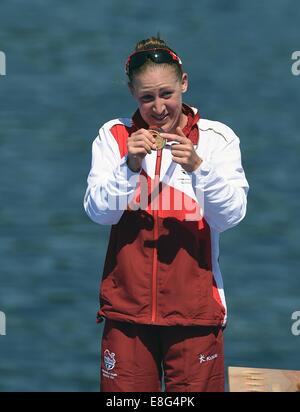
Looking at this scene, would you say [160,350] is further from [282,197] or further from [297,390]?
[282,197]

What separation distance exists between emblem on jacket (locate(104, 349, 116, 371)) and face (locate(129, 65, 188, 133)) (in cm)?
103

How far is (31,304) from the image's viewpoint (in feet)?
44.7

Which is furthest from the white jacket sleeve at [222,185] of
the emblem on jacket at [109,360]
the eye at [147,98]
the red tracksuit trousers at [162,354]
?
the emblem on jacket at [109,360]

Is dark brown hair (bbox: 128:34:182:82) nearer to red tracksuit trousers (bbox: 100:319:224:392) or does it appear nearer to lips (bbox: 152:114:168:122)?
lips (bbox: 152:114:168:122)

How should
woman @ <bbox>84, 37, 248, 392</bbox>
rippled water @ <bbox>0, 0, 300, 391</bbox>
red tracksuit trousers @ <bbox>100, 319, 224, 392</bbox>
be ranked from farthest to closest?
1. rippled water @ <bbox>0, 0, 300, 391</bbox>
2. red tracksuit trousers @ <bbox>100, 319, 224, 392</bbox>
3. woman @ <bbox>84, 37, 248, 392</bbox>

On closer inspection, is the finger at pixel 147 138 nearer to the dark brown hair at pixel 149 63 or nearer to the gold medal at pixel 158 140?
the gold medal at pixel 158 140

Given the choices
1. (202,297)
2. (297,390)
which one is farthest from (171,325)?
(297,390)

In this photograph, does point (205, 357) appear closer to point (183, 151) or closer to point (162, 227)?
point (162, 227)

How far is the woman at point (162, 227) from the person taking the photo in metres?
7.41

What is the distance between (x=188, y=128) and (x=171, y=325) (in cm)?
87

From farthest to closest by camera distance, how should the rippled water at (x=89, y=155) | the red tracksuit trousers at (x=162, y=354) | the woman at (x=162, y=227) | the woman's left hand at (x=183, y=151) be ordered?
the rippled water at (x=89, y=155) → the red tracksuit trousers at (x=162, y=354) → the woman at (x=162, y=227) → the woman's left hand at (x=183, y=151)

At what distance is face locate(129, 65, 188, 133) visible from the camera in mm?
7410

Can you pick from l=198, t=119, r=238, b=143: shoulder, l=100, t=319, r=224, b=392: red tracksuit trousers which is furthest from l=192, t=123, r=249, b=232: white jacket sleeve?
l=100, t=319, r=224, b=392: red tracksuit trousers

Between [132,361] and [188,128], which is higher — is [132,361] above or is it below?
below
